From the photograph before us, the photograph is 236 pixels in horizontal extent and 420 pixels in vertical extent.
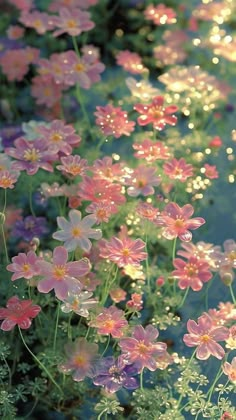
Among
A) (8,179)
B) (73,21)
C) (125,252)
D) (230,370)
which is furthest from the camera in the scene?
(73,21)

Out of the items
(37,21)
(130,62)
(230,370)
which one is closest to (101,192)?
(230,370)

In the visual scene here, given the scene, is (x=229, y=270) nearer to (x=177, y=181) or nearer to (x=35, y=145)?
(x=177, y=181)

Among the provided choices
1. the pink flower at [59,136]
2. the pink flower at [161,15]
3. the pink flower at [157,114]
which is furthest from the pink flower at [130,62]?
the pink flower at [59,136]

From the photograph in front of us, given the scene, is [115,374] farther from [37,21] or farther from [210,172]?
[37,21]

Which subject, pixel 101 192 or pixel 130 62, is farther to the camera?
pixel 130 62

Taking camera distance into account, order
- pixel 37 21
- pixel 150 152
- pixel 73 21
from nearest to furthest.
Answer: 1. pixel 150 152
2. pixel 73 21
3. pixel 37 21

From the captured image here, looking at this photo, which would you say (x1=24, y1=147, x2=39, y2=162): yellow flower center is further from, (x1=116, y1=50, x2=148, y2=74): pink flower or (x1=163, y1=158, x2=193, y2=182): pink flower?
(x1=116, y1=50, x2=148, y2=74): pink flower

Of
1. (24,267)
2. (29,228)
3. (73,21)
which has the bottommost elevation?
(29,228)
